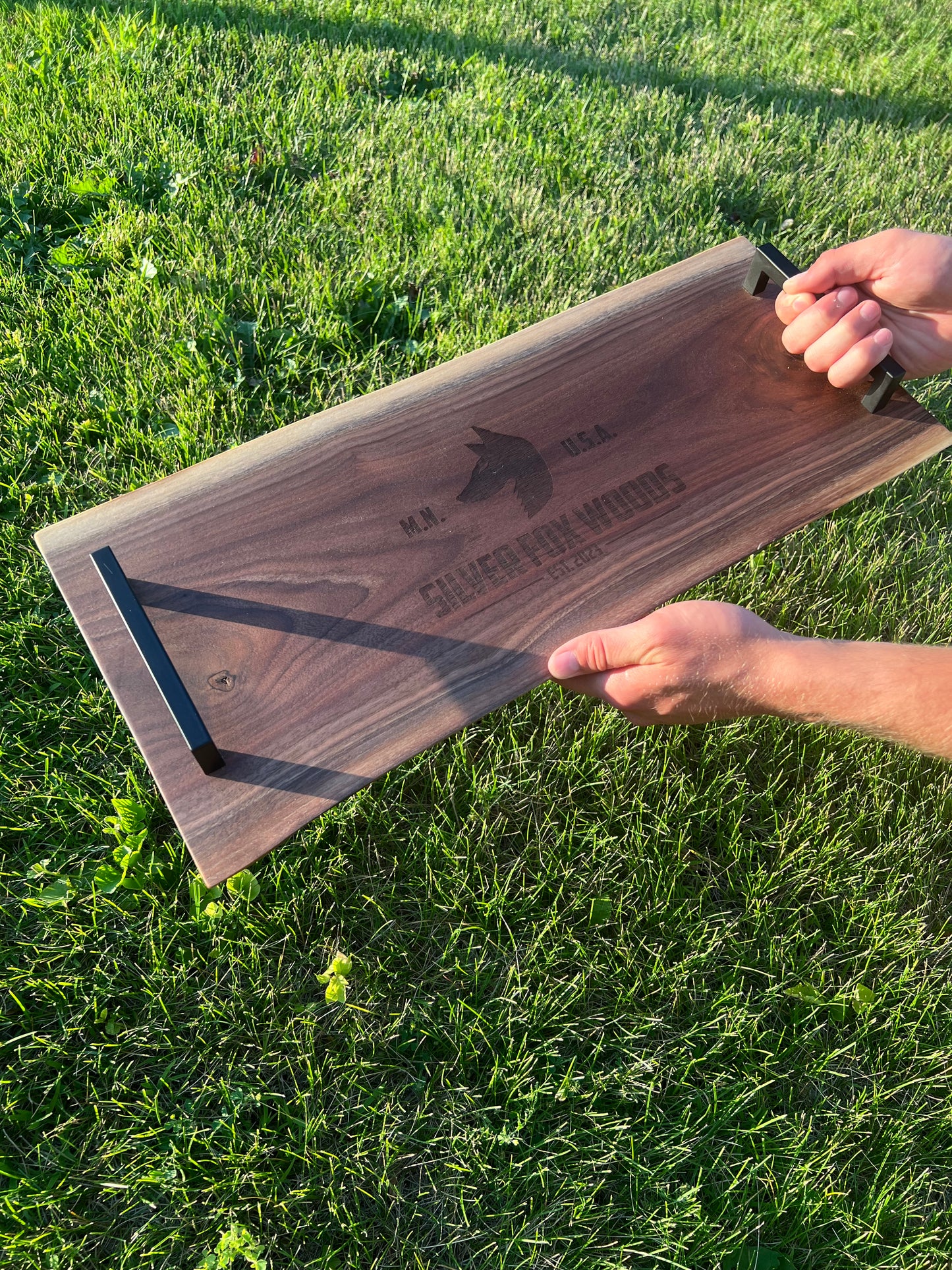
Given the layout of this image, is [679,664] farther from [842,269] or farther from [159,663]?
[842,269]

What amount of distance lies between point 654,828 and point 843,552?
3.75 ft

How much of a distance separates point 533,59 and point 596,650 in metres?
4.00

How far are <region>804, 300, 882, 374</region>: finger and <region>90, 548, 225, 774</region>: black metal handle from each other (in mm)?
1545

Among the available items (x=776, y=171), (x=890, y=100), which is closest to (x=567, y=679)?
(x=776, y=171)

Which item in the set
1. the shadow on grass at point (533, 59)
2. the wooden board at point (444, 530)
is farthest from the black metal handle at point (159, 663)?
the shadow on grass at point (533, 59)

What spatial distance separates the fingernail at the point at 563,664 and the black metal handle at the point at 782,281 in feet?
3.28

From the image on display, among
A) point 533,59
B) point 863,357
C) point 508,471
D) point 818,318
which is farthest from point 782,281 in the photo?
point 533,59

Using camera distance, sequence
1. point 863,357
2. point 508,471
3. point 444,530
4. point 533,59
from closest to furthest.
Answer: point 444,530 < point 508,471 < point 863,357 < point 533,59

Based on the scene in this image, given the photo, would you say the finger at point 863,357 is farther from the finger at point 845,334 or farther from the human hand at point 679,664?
the human hand at point 679,664

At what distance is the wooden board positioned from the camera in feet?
4.53

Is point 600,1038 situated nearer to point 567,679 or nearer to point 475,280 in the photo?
point 567,679

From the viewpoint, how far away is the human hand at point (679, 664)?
1.52 m

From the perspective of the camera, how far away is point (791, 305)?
79.0 inches

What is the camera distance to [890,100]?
4566 millimetres
